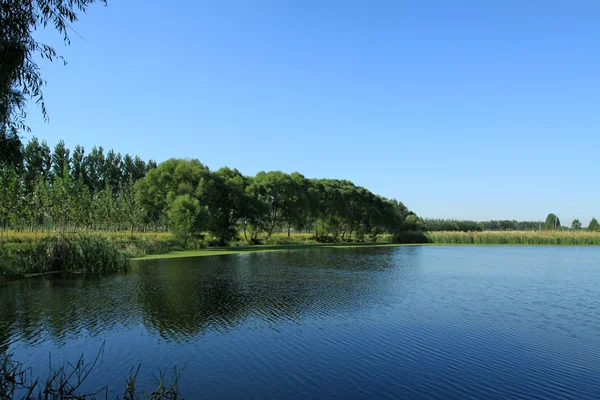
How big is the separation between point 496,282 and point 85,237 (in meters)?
28.2

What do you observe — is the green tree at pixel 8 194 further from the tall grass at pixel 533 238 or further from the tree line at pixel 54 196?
the tall grass at pixel 533 238

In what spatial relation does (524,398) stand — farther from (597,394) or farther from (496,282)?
(496,282)

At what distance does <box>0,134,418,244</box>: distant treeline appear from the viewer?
4656 cm

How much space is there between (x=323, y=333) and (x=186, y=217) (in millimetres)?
38932

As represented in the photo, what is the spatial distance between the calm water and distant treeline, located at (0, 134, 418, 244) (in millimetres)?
20495

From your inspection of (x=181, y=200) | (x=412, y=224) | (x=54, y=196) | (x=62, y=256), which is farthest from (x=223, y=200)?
(x=412, y=224)

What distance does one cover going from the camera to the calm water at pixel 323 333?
996 cm

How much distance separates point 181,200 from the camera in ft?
167

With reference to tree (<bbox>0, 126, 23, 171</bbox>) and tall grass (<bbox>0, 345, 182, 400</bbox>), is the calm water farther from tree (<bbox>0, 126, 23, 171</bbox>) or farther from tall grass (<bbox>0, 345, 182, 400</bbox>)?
tree (<bbox>0, 126, 23, 171</bbox>)

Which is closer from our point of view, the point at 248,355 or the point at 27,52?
the point at 27,52

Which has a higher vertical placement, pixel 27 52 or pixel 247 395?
pixel 27 52

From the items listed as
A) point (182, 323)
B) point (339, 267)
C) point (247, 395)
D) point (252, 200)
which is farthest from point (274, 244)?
point (247, 395)

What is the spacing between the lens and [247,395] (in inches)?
358

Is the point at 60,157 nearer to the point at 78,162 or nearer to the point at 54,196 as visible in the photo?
the point at 78,162
